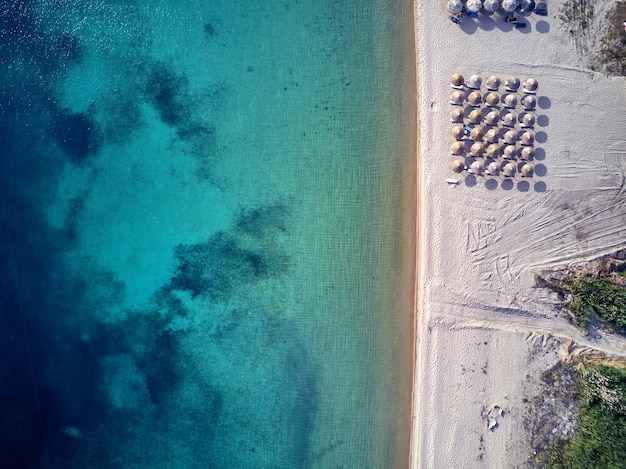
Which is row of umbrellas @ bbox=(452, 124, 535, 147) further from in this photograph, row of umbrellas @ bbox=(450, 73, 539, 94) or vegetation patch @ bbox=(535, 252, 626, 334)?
vegetation patch @ bbox=(535, 252, 626, 334)

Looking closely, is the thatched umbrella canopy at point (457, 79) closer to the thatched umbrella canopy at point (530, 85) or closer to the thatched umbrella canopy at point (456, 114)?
the thatched umbrella canopy at point (456, 114)

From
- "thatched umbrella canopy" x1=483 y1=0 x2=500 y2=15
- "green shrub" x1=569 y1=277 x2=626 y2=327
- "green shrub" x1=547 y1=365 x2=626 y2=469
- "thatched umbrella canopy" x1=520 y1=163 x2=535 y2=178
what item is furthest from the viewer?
"thatched umbrella canopy" x1=520 y1=163 x2=535 y2=178

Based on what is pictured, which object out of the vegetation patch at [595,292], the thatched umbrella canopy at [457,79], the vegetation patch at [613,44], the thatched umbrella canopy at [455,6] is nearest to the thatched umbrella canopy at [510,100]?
the thatched umbrella canopy at [457,79]

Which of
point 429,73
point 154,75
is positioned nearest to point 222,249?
point 154,75

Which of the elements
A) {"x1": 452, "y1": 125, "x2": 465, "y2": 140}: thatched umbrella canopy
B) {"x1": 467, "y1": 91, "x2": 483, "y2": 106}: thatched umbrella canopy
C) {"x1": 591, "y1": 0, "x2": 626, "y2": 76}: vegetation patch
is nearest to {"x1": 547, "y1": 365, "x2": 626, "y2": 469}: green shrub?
{"x1": 452, "y1": 125, "x2": 465, "y2": 140}: thatched umbrella canopy

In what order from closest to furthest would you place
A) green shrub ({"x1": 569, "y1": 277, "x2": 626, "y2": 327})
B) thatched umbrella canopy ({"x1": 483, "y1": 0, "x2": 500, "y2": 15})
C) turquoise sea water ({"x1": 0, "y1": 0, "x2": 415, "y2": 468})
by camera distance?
1. green shrub ({"x1": 569, "y1": 277, "x2": 626, "y2": 327})
2. thatched umbrella canopy ({"x1": 483, "y1": 0, "x2": 500, "y2": 15})
3. turquoise sea water ({"x1": 0, "y1": 0, "x2": 415, "y2": 468})

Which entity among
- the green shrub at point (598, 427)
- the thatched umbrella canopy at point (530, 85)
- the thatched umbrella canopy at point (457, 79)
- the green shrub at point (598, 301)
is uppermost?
the thatched umbrella canopy at point (457, 79)

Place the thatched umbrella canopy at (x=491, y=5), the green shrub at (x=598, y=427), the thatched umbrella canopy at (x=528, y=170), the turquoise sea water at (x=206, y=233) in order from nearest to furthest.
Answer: the green shrub at (x=598, y=427) < the thatched umbrella canopy at (x=491, y=5) < the thatched umbrella canopy at (x=528, y=170) < the turquoise sea water at (x=206, y=233)
